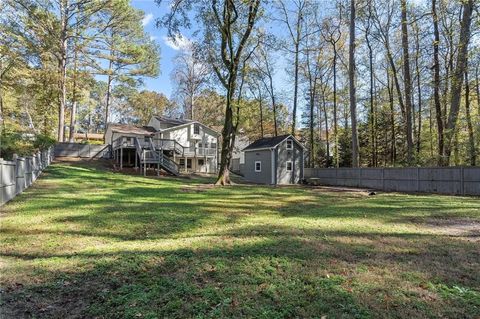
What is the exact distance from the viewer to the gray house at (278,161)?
26.5 metres

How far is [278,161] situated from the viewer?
87.5 feet

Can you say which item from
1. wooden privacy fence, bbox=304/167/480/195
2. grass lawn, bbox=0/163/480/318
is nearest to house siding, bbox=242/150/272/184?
wooden privacy fence, bbox=304/167/480/195

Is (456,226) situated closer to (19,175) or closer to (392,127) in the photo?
(19,175)

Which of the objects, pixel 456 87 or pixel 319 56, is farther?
pixel 319 56

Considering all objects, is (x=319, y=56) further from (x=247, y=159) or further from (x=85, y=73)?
(x=85, y=73)

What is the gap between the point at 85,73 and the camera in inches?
1117

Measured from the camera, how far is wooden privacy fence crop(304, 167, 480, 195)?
16.8m

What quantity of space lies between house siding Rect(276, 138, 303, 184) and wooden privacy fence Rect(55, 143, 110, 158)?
691 inches

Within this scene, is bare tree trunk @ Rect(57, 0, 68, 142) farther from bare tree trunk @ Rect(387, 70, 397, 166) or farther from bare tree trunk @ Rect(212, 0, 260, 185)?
bare tree trunk @ Rect(387, 70, 397, 166)

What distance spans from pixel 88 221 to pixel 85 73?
25427mm

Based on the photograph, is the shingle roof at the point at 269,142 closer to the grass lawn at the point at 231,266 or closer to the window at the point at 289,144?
the window at the point at 289,144

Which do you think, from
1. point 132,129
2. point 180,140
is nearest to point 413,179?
point 180,140

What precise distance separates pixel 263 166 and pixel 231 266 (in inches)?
918

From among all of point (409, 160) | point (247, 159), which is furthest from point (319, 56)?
point (409, 160)
